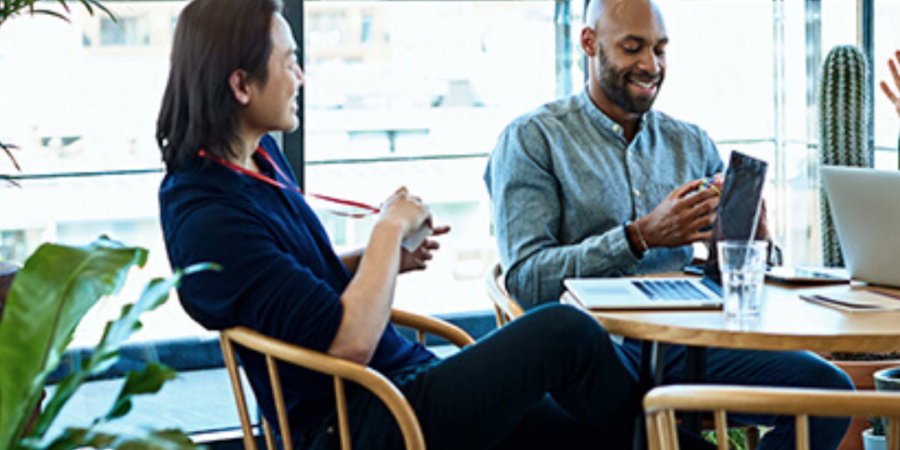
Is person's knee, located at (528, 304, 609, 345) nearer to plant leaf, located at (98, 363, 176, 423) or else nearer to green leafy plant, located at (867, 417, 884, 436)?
plant leaf, located at (98, 363, 176, 423)

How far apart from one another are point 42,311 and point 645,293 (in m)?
1.22

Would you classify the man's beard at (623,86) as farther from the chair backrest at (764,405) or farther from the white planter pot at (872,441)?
the chair backrest at (764,405)

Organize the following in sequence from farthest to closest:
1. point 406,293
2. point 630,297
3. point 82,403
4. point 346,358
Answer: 1. point 406,293
2. point 82,403
3. point 630,297
4. point 346,358

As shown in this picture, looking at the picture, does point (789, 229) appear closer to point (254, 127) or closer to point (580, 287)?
point (580, 287)

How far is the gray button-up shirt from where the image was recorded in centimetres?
268

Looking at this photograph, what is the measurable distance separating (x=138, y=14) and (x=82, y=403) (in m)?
1.37

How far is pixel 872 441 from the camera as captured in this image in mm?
3145

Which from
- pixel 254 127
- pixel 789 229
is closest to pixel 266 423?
pixel 254 127

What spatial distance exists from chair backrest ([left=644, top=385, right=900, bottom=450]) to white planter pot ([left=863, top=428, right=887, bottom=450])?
155 cm

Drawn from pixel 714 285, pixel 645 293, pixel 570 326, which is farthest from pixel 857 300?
pixel 570 326

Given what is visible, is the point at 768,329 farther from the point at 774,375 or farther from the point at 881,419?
the point at 881,419

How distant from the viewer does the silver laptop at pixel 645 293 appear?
218cm

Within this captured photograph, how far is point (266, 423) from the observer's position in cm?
224

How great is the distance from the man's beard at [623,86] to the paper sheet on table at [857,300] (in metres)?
0.80
